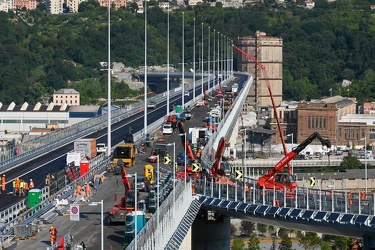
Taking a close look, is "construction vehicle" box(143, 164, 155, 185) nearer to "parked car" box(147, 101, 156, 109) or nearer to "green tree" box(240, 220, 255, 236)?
"green tree" box(240, 220, 255, 236)

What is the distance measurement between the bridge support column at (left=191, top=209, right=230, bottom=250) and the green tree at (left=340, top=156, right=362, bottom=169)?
265ft

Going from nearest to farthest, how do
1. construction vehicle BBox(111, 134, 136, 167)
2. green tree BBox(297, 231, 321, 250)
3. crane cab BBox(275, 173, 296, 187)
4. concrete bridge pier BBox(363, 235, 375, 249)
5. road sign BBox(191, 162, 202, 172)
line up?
1. concrete bridge pier BBox(363, 235, 375, 249)
2. crane cab BBox(275, 173, 296, 187)
3. road sign BBox(191, 162, 202, 172)
4. construction vehicle BBox(111, 134, 136, 167)
5. green tree BBox(297, 231, 321, 250)

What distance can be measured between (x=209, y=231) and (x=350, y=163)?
83357mm

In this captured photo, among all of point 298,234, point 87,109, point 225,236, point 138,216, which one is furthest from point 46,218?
point 87,109

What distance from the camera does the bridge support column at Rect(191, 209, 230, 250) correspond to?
6544 cm

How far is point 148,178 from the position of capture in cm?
6494

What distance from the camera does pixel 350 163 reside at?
14788 cm

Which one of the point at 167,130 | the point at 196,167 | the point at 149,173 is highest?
the point at 196,167

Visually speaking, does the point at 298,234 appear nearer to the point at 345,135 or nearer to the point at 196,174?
the point at 196,174

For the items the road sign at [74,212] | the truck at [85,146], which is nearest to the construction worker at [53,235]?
the road sign at [74,212]

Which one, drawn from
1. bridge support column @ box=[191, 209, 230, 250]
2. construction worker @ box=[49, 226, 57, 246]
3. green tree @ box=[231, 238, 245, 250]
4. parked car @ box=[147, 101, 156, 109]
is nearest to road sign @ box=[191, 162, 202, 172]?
bridge support column @ box=[191, 209, 230, 250]

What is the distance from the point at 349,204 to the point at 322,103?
128275mm

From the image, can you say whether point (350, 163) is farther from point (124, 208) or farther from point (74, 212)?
point (74, 212)

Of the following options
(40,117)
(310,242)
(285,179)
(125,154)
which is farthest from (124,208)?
(40,117)
